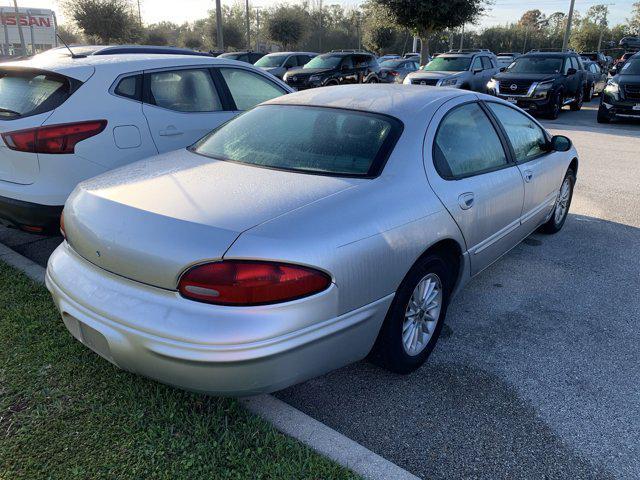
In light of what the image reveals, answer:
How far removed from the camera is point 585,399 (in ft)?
8.98

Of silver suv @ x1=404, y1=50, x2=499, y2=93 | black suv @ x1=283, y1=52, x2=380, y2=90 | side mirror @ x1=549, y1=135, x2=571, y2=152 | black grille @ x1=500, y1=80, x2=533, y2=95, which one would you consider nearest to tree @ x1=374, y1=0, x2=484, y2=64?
black suv @ x1=283, y1=52, x2=380, y2=90

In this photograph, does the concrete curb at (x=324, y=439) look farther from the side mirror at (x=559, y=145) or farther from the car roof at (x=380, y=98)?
the side mirror at (x=559, y=145)

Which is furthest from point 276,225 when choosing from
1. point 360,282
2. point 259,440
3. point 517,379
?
point 517,379

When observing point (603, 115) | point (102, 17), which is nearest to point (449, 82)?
point (603, 115)

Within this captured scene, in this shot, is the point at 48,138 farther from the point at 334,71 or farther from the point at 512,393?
the point at 334,71

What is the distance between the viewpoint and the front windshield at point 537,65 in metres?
14.8

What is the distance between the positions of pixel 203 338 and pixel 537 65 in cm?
1557

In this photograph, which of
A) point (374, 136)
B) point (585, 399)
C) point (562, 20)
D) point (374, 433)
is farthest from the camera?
point (562, 20)

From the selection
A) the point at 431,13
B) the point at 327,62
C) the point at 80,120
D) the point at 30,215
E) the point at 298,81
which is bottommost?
the point at 30,215

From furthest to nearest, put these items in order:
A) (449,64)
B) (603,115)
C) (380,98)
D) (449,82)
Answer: (449,64), (449,82), (603,115), (380,98)

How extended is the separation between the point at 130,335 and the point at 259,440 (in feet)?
2.39

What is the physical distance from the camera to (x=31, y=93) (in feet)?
13.0

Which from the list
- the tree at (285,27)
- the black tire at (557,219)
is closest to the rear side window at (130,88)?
the black tire at (557,219)

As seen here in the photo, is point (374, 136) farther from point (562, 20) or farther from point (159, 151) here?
point (562, 20)
